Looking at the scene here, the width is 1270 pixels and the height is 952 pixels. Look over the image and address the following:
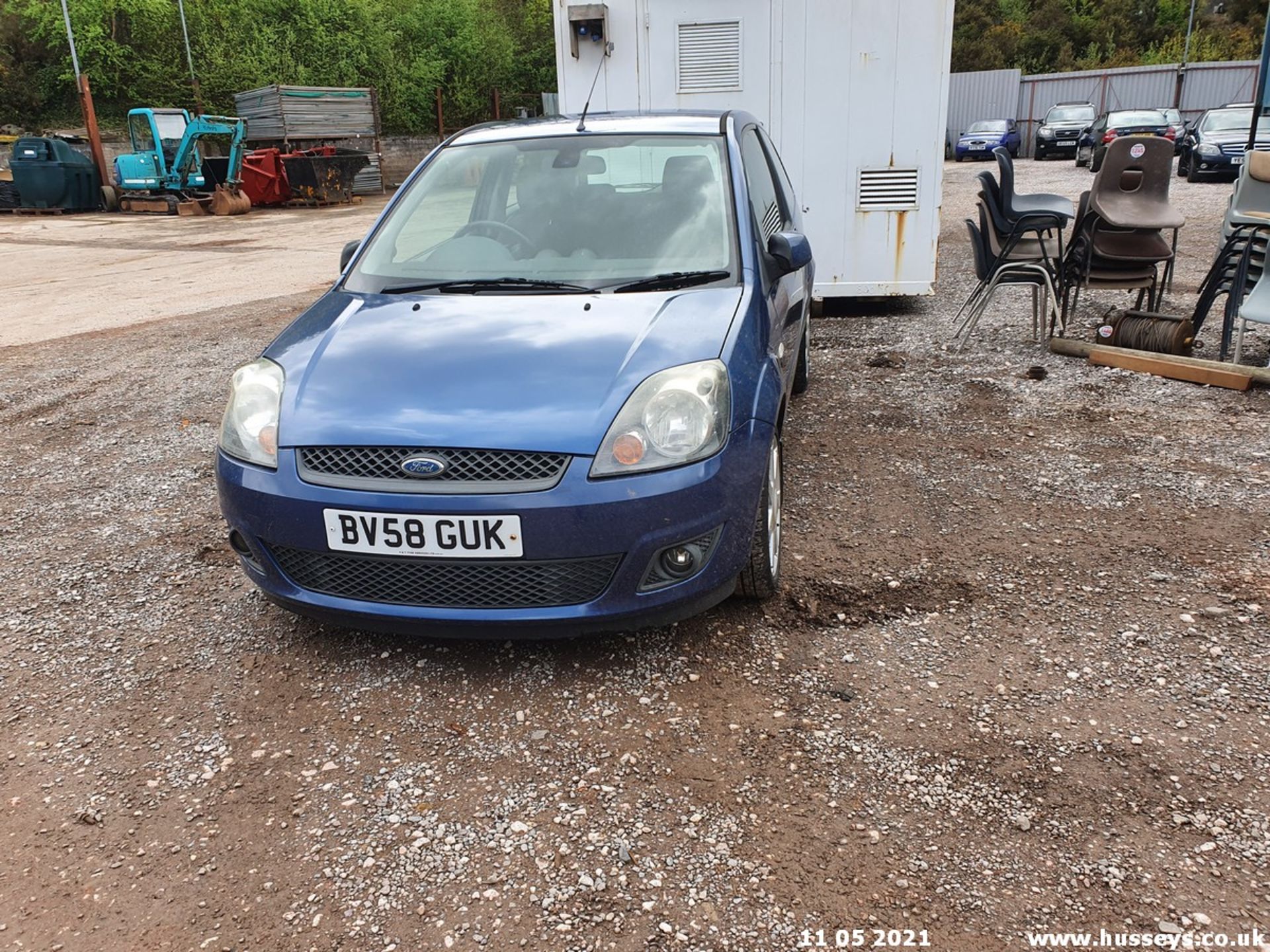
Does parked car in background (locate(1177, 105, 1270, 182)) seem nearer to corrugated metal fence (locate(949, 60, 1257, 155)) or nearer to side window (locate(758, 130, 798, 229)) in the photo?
corrugated metal fence (locate(949, 60, 1257, 155))

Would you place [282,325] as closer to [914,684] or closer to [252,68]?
[914,684]

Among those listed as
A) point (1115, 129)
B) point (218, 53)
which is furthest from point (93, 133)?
point (1115, 129)

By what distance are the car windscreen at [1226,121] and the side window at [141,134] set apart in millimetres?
24045

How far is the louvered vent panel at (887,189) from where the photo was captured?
7387mm

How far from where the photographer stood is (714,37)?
23.7ft

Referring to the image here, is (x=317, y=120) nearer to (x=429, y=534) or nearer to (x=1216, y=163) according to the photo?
(x=1216, y=163)

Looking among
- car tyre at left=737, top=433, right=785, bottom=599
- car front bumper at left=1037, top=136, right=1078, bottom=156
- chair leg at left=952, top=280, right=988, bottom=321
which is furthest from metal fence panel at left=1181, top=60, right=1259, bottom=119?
car tyre at left=737, top=433, right=785, bottom=599

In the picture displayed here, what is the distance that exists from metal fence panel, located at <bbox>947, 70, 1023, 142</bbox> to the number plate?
39.6 metres

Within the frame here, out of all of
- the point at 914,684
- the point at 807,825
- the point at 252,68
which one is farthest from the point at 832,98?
the point at 252,68

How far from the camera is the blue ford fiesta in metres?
2.56

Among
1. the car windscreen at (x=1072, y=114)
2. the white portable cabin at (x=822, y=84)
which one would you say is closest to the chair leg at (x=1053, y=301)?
the white portable cabin at (x=822, y=84)

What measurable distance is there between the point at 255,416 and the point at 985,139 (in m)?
34.5

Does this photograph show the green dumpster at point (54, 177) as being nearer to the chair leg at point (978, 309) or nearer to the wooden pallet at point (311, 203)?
the wooden pallet at point (311, 203)

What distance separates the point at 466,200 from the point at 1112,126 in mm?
26508
